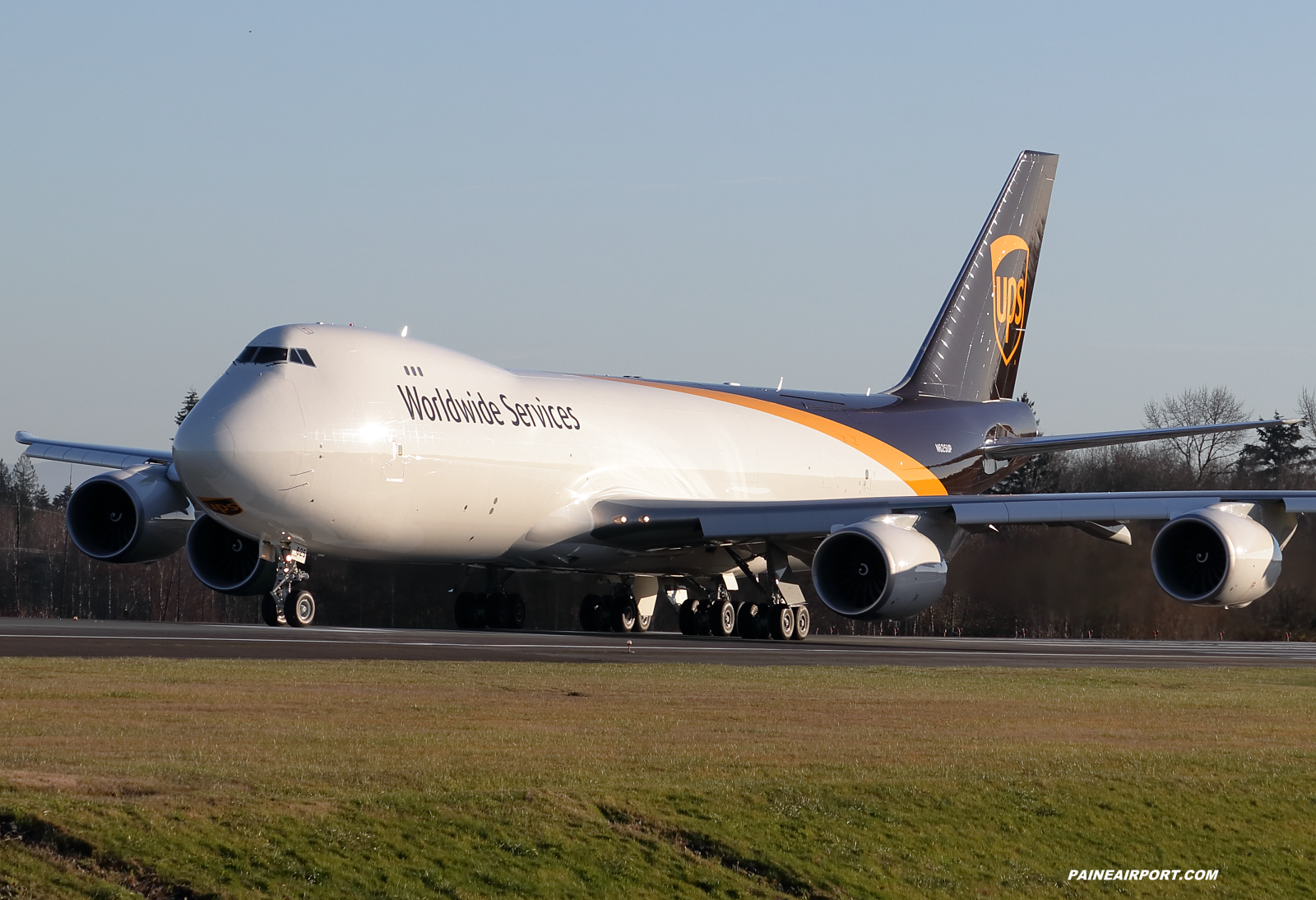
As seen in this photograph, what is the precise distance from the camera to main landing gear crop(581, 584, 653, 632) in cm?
3309

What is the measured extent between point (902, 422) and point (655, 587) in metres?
7.23

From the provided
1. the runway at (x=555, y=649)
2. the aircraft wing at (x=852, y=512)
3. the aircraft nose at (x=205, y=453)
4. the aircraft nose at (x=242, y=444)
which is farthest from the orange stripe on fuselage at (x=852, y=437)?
the aircraft nose at (x=205, y=453)

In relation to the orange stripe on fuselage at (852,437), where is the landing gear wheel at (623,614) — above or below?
below

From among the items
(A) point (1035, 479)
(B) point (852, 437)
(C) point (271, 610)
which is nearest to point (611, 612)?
(B) point (852, 437)

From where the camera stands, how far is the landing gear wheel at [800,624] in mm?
30344

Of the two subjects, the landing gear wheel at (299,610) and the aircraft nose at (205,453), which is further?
the landing gear wheel at (299,610)

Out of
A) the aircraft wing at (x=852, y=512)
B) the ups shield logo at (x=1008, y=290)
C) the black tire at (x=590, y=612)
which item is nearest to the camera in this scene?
the aircraft wing at (x=852, y=512)

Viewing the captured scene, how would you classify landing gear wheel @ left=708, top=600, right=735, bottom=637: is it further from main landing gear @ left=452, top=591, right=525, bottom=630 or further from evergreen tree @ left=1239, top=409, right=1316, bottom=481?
evergreen tree @ left=1239, top=409, right=1316, bottom=481

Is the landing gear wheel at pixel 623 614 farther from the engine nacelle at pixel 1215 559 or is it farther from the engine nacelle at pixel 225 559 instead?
the engine nacelle at pixel 1215 559

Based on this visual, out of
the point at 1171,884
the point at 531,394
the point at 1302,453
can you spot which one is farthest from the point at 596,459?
the point at 1302,453

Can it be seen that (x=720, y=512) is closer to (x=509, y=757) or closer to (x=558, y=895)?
(x=509, y=757)

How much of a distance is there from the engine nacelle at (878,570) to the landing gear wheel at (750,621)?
11.6 feet

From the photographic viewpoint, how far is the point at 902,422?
122ft

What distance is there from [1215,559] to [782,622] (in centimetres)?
788
